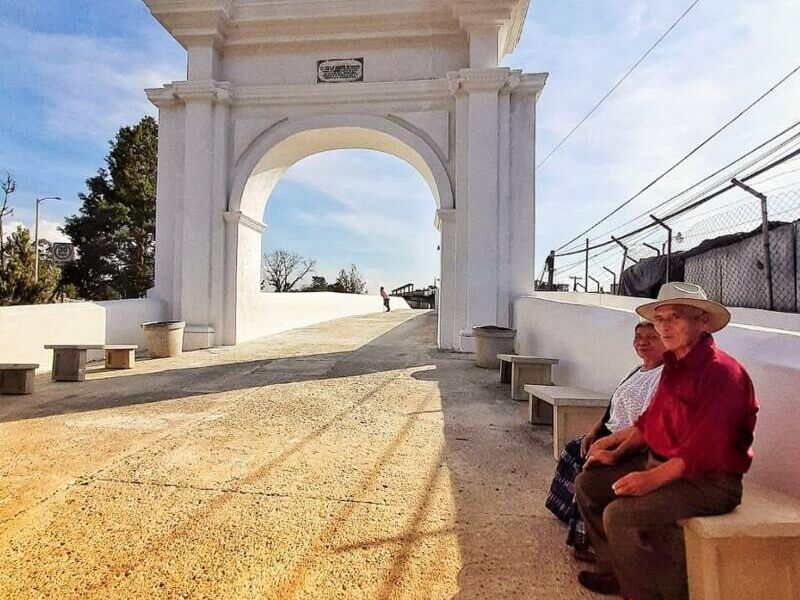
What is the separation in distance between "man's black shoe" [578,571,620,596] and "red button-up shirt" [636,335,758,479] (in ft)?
1.86

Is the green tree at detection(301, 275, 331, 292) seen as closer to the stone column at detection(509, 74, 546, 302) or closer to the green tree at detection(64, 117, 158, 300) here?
the green tree at detection(64, 117, 158, 300)

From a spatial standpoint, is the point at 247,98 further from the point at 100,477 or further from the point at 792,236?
the point at 792,236

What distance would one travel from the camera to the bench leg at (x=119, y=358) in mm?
6129

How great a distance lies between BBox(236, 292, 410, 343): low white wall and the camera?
9219 mm

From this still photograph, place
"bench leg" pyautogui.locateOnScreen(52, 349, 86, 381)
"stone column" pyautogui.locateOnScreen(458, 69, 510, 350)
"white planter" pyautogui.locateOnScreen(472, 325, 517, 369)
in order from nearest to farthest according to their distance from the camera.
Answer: "bench leg" pyautogui.locateOnScreen(52, 349, 86, 381), "white planter" pyautogui.locateOnScreen(472, 325, 517, 369), "stone column" pyautogui.locateOnScreen(458, 69, 510, 350)

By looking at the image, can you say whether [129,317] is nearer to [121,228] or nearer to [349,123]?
[349,123]

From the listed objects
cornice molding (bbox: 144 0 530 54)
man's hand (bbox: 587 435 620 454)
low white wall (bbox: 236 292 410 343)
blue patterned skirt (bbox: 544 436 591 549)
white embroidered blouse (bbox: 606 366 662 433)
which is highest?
cornice molding (bbox: 144 0 530 54)

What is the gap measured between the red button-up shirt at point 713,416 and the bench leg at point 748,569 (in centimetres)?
20

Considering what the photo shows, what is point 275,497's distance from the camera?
2.37m

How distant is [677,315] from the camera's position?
164 cm

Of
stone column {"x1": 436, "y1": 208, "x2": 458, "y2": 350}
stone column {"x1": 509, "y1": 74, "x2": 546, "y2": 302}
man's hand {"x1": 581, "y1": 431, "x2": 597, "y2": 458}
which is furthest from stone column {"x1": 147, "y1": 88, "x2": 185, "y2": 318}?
man's hand {"x1": 581, "y1": 431, "x2": 597, "y2": 458}

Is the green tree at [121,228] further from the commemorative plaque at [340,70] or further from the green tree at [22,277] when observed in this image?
the commemorative plaque at [340,70]

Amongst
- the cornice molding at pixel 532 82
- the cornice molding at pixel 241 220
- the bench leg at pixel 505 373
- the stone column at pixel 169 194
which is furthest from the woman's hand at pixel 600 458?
the stone column at pixel 169 194

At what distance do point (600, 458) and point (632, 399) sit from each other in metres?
0.33
